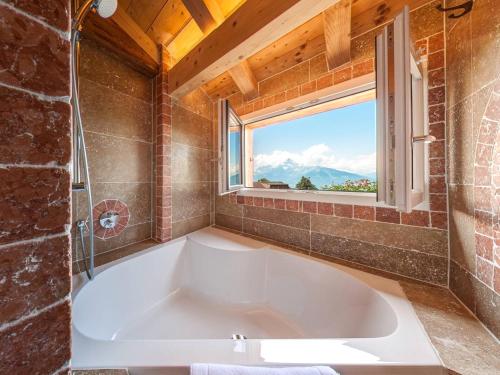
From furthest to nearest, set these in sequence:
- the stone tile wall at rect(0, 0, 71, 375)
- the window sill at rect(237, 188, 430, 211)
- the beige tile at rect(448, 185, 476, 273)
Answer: the window sill at rect(237, 188, 430, 211) < the beige tile at rect(448, 185, 476, 273) < the stone tile wall at rect(0, 0, 71, 375)

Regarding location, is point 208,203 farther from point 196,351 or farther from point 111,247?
point 196,351

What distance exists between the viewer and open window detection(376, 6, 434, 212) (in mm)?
688

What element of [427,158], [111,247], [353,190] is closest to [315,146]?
[353,190]

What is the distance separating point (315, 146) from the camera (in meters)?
1.63

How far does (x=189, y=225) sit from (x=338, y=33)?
1910 mm

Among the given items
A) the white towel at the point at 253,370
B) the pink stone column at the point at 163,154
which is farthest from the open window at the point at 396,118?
the pink stone column at the point at 163,154

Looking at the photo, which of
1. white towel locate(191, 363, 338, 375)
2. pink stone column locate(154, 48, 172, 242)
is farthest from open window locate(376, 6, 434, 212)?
pink stone column locate(154, 48, 172, 242)

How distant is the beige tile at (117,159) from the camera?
125 cm

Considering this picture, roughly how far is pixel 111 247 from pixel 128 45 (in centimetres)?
152

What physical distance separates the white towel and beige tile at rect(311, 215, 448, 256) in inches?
32.2

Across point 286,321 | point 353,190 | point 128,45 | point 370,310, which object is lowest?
point 286,321

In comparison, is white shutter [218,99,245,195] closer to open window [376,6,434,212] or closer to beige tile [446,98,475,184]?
open window [376,6,434,212]

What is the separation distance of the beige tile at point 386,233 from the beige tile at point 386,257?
3cm

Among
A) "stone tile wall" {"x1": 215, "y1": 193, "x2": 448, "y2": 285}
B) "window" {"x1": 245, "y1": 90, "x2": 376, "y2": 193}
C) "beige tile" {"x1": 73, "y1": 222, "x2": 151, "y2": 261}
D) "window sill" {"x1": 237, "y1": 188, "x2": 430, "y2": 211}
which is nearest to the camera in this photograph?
"stone tile wall" {"x1": 215, "y1": 193, "x2": 448, "y2": 285}
